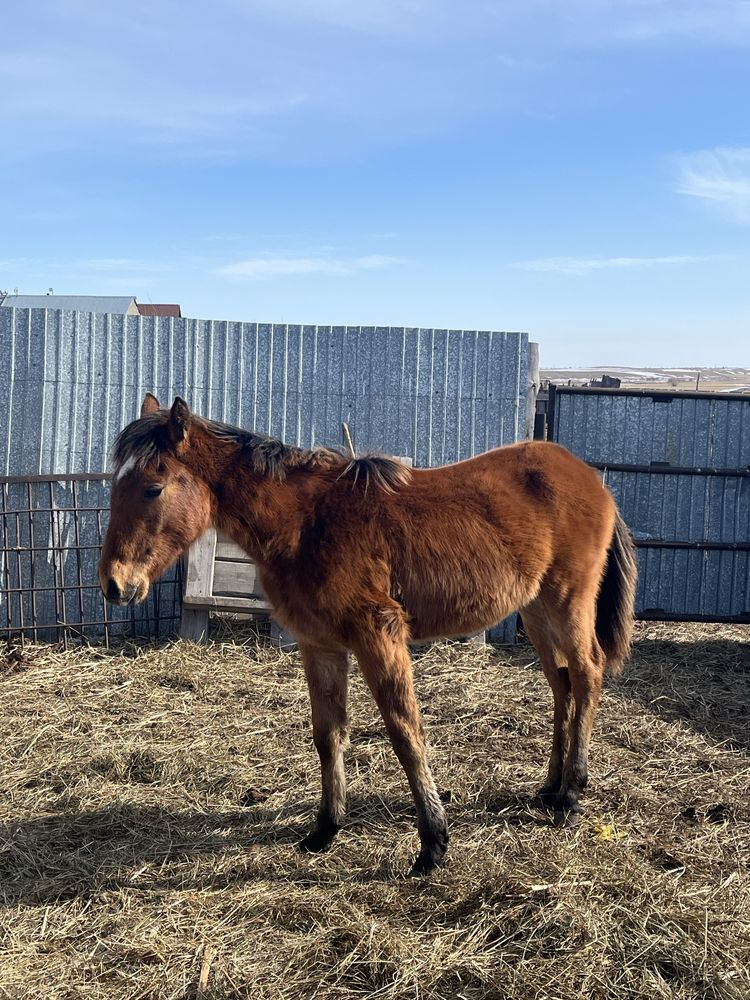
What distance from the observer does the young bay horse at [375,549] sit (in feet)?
13.3

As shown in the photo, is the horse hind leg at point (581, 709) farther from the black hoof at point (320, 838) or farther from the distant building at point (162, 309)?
the distant building at point (162, 309)

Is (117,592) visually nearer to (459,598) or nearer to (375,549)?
(375,549)

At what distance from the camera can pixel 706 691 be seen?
23.3 feet

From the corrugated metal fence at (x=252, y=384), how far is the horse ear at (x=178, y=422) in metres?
4.37

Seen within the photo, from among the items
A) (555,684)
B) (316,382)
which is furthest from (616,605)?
(316,382)

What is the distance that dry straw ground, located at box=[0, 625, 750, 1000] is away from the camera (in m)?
3.26

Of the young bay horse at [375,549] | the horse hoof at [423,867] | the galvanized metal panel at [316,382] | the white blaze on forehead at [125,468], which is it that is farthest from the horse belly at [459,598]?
the galvanized metal panel at [316,382]

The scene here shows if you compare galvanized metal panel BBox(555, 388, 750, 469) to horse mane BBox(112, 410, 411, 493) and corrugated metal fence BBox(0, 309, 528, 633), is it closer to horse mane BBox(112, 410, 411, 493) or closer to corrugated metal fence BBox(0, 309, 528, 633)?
corrugated metal fence BBox(0, 309, 528, 633)

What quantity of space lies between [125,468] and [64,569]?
461 centimetres

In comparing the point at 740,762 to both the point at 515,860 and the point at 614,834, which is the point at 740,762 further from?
the point at 515,860

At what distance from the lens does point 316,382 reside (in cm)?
862

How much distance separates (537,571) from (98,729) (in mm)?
3461

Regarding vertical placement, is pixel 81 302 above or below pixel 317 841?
above

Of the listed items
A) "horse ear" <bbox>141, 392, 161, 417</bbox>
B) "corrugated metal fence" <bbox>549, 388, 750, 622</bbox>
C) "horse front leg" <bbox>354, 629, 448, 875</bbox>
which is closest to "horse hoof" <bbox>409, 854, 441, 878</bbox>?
"horse front leg" <bbox>354, 629, 448, 875</bbox>
